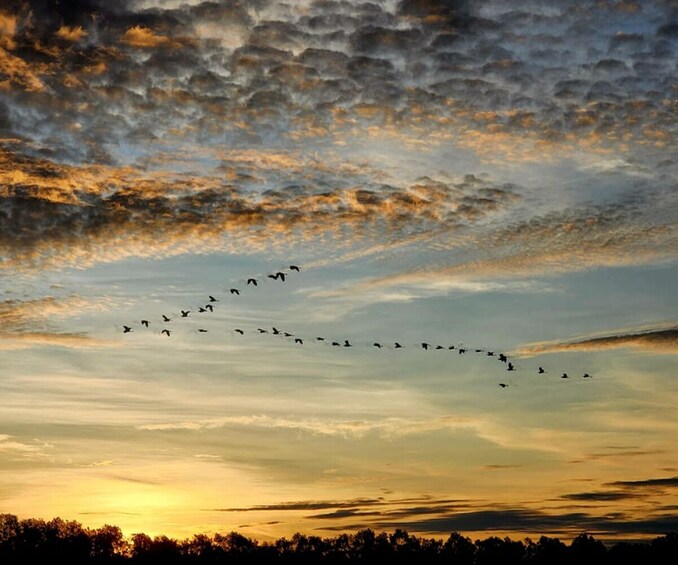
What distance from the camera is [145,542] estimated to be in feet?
519

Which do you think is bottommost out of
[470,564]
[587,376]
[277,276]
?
[470,564]

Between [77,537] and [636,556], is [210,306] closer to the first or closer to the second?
[77,537]

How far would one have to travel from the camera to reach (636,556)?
166250 mm

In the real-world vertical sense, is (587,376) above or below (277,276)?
below

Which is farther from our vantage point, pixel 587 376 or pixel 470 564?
pixel 470 564

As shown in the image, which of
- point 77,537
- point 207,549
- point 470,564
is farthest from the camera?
point 470,564

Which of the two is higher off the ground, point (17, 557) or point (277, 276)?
point (277, 276)

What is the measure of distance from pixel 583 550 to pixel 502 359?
118342 mm

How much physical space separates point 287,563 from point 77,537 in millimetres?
35406

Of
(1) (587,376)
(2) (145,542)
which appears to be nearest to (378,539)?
(2) (145,542)

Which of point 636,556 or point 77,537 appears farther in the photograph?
point 636,556

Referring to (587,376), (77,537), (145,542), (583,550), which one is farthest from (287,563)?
(587,376)

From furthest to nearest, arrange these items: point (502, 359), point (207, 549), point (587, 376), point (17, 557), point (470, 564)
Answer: point (470, 564) < point (207, 549) < point (17, 557) < point (587, 376) < point (502, 359)

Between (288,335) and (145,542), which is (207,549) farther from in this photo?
(288,335)
